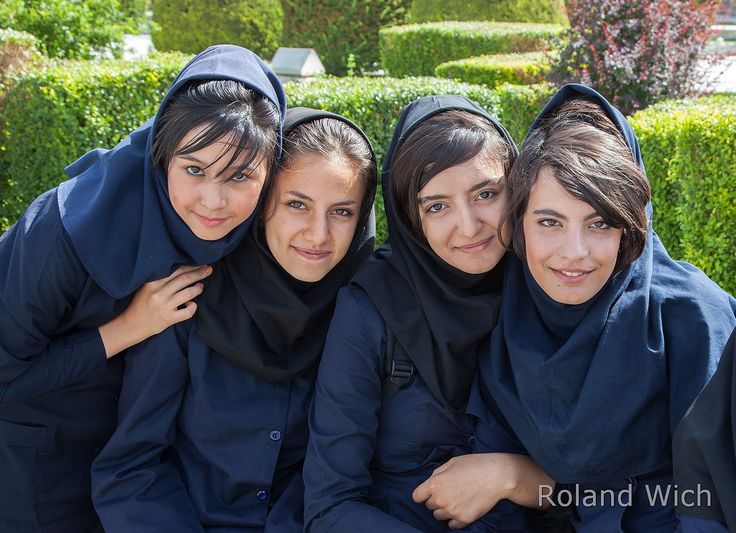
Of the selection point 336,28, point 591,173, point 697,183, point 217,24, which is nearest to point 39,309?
point 591,173

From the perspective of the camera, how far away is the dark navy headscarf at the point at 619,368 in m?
2.20

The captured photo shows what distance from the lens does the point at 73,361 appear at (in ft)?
8.27

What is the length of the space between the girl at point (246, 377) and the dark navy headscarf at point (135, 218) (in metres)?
0.15

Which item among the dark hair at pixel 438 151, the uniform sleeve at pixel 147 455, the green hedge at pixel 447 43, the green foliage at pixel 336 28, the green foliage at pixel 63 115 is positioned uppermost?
the green foliage at pixel 336 28

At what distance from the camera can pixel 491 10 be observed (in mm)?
13070

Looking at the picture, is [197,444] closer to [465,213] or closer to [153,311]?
[153,311]

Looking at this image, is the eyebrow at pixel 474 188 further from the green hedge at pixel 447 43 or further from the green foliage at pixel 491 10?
the green foliage at pixel 491 10

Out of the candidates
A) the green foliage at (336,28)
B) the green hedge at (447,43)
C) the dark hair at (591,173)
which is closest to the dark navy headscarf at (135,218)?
the dark hair at (591,173)

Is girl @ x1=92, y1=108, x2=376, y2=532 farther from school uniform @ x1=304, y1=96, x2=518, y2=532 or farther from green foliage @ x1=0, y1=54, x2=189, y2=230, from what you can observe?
green foliage @ x1=0, y1=54, x2=189, y2=230

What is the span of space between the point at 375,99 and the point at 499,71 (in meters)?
3.40

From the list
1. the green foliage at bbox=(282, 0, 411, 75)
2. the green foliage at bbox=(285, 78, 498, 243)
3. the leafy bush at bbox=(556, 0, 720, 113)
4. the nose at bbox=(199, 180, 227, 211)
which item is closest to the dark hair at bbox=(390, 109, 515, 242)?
the nose at bbox=(199, 180, 227, 211)

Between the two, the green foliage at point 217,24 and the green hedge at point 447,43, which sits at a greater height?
the green foliage at point 217,24

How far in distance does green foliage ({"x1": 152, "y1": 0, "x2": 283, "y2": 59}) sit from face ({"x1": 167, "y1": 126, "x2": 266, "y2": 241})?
10955 mm

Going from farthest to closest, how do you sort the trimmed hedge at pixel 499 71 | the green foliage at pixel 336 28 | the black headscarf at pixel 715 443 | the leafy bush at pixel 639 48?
the green foliage at pixel 336 28 < the trimmed hedge at pixel 499 71 < the leafy bush at pixel 639 48 < the black headscarf at pixel 715 443
